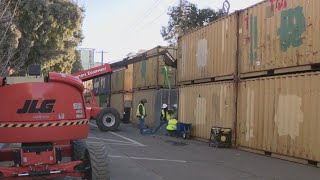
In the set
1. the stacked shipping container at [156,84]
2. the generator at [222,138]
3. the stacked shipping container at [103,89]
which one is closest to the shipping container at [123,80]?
the stacked shipping container at [103,89]

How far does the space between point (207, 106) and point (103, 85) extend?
83.0 feet

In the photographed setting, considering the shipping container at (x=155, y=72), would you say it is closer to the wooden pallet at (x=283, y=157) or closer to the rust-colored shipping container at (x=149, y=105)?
the rust-colored shipping container at (x=149, y=105)

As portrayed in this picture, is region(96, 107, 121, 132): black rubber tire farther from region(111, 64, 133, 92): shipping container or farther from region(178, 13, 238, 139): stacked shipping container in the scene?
region(111, 64, 133, 92): shipping container

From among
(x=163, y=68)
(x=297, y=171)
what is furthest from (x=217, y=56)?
(x=163, y=68)

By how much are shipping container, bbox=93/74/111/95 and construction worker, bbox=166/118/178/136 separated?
17152mm

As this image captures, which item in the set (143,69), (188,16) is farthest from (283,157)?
(188,16)

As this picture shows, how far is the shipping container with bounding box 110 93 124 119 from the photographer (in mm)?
35875

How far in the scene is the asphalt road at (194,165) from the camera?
10.7m

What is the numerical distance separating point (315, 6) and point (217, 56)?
5970mm

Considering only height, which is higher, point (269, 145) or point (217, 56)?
point (217, 56)

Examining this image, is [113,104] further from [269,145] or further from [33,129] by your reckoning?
[33,129]

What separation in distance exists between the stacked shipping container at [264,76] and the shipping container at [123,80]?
1435cm

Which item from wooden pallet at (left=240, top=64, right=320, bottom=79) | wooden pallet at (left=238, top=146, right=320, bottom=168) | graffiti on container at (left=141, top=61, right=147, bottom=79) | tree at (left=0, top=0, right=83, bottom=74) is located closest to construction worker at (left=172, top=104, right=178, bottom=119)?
graffiti on container at (left=141, top=61, right=147, bottom=79)

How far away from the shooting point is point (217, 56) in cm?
1816
